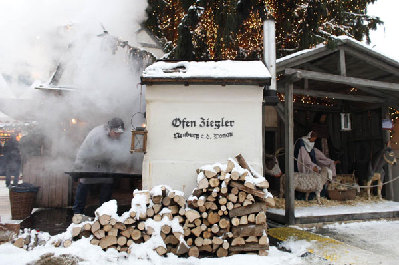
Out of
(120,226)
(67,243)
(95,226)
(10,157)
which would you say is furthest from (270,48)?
(10,157)

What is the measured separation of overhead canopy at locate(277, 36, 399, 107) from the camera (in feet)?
23.7

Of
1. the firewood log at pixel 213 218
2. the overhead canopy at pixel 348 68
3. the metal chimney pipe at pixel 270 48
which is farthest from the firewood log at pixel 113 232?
the overhead canopy at pixel 348 68

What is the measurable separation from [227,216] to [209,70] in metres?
2.78

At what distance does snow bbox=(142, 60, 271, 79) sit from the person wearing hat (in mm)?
1674

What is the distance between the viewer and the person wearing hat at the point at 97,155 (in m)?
6.98

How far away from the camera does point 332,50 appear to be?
7.55 meters

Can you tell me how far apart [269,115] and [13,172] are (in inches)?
400

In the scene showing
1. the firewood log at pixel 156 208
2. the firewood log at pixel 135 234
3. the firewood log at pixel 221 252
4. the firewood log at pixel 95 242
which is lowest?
the firewood log at pixel 221 252

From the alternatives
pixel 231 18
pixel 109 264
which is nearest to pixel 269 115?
pixel 231 18

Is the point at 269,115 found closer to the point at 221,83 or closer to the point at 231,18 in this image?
the point at 231,18

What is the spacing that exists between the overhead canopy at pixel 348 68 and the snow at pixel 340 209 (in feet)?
10.0

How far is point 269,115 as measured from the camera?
10688 mm

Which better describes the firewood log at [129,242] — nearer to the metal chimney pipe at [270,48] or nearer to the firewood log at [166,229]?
the firewood log at [166,229]

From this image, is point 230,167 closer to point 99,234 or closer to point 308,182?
point 99,234
